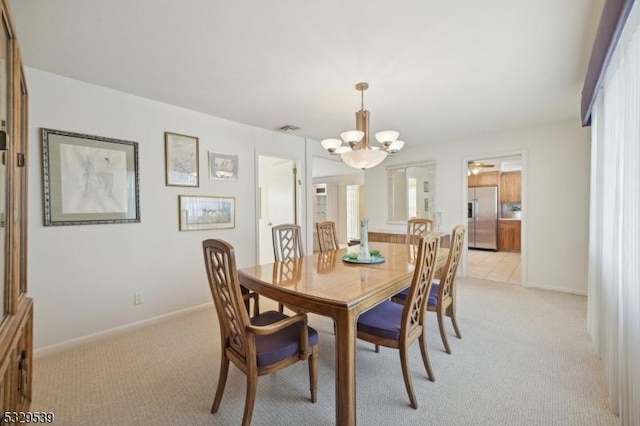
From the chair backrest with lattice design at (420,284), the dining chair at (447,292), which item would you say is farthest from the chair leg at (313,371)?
the dining chair at (447,292)

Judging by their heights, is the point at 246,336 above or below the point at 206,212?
below

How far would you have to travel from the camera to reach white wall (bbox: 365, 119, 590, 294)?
369 cm

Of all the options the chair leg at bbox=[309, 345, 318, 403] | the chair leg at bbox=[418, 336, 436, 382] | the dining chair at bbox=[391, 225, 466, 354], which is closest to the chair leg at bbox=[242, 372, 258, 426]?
the chair leg at bbox=[309, 345, 318, 403]

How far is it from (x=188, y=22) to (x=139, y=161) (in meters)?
1.62

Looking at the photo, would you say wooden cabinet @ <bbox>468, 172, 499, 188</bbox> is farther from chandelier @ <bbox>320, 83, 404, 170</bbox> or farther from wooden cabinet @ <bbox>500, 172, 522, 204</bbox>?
chandelier @ <bbox>320, 83, 404, 170</bbox>

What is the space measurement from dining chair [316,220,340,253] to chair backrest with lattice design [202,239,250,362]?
1707mm

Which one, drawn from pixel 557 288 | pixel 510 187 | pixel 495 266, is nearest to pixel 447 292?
pixel 557 288

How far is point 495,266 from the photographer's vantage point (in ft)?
17.8

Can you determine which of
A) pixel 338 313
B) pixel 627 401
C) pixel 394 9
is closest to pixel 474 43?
pixel 394 9

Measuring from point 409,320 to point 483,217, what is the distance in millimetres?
6651

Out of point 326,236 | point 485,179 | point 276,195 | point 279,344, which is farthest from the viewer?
point 485,179

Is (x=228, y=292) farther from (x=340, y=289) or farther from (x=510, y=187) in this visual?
(x=510, y=187)

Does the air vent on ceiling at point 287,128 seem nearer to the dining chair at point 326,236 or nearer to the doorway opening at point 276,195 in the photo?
the doorway opening at point 276,195

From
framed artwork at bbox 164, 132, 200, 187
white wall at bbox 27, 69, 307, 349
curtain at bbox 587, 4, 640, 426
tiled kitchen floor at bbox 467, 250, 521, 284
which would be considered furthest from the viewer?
tiled kitchen floor at bbox 467, 250, 521, 284
